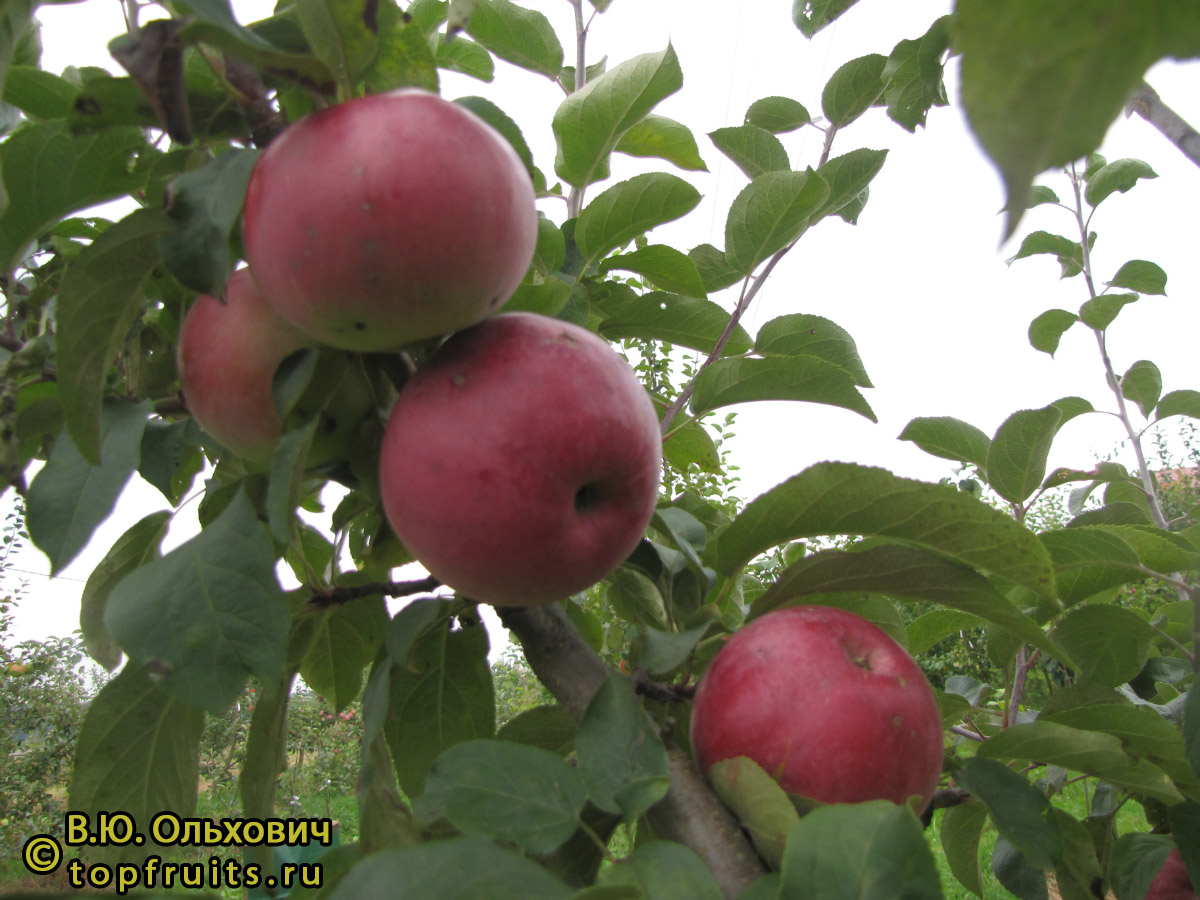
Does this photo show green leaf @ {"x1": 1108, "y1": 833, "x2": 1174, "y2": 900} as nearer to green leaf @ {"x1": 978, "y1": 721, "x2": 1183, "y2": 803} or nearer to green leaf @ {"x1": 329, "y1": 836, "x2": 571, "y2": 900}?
green leaf @ {"x1": 978, "y1": 721, "x2": 1183, "y2": 803}

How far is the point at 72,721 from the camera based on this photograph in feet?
18.7

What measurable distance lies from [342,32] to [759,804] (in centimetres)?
55

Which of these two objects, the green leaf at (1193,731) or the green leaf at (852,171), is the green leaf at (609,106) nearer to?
the green leaf at (852,171)

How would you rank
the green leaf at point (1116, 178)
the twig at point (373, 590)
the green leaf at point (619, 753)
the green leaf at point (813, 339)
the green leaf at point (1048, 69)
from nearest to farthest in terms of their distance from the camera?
the green leaf at point (1048, 69) < the green leaf at point (619, 753) < the twig at point (373, 590) < the green leaf at point (813, 339) < the green leaf at point (1116, 178)

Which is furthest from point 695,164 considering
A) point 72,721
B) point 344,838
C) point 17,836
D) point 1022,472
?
point 72,721

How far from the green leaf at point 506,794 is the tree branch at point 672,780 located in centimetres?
8

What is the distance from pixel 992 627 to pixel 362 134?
36.2 inches

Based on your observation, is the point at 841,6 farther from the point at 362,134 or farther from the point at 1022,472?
the point at 362,134

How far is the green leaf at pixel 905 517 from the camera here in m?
0.60

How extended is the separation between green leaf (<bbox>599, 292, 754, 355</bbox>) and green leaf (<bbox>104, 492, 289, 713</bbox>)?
22.7 inches

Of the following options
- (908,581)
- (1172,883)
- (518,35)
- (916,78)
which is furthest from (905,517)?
(518,35)

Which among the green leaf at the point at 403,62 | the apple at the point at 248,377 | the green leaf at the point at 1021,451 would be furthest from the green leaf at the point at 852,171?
the apple at the point at 248,377

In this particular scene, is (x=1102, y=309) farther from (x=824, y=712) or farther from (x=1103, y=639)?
(x=824, y=712)

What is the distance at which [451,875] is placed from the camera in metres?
0.42
